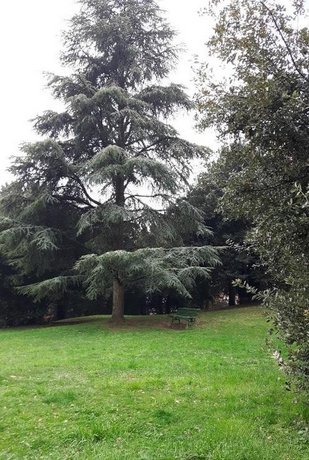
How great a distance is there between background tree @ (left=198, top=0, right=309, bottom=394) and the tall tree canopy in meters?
10.1

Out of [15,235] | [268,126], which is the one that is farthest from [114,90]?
[268,126]

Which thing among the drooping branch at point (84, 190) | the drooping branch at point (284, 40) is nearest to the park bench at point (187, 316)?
the drooping branch at point (84, 190)

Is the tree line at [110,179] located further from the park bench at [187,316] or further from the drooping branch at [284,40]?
the drooping branch at [284,40]

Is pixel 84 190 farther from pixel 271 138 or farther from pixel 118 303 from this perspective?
pixel 271 138

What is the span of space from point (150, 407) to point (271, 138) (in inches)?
147

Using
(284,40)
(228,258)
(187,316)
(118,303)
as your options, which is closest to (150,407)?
(284,40)

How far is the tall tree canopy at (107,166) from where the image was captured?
53.9ft

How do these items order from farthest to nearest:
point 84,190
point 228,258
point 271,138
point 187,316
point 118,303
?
1. point 228,258
2. point 84,190
3. point 118,303
4. point 187,316
5. point 271,138

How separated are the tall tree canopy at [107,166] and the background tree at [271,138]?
10124mm

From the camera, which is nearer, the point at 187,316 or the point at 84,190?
the point at 187,316

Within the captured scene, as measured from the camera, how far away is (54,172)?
1786 cm

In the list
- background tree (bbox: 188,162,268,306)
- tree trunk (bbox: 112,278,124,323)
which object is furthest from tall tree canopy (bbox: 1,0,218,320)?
background tree (bbox: 188,162,268,306)

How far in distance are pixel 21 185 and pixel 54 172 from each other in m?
1.59

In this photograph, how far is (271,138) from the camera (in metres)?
4.72
